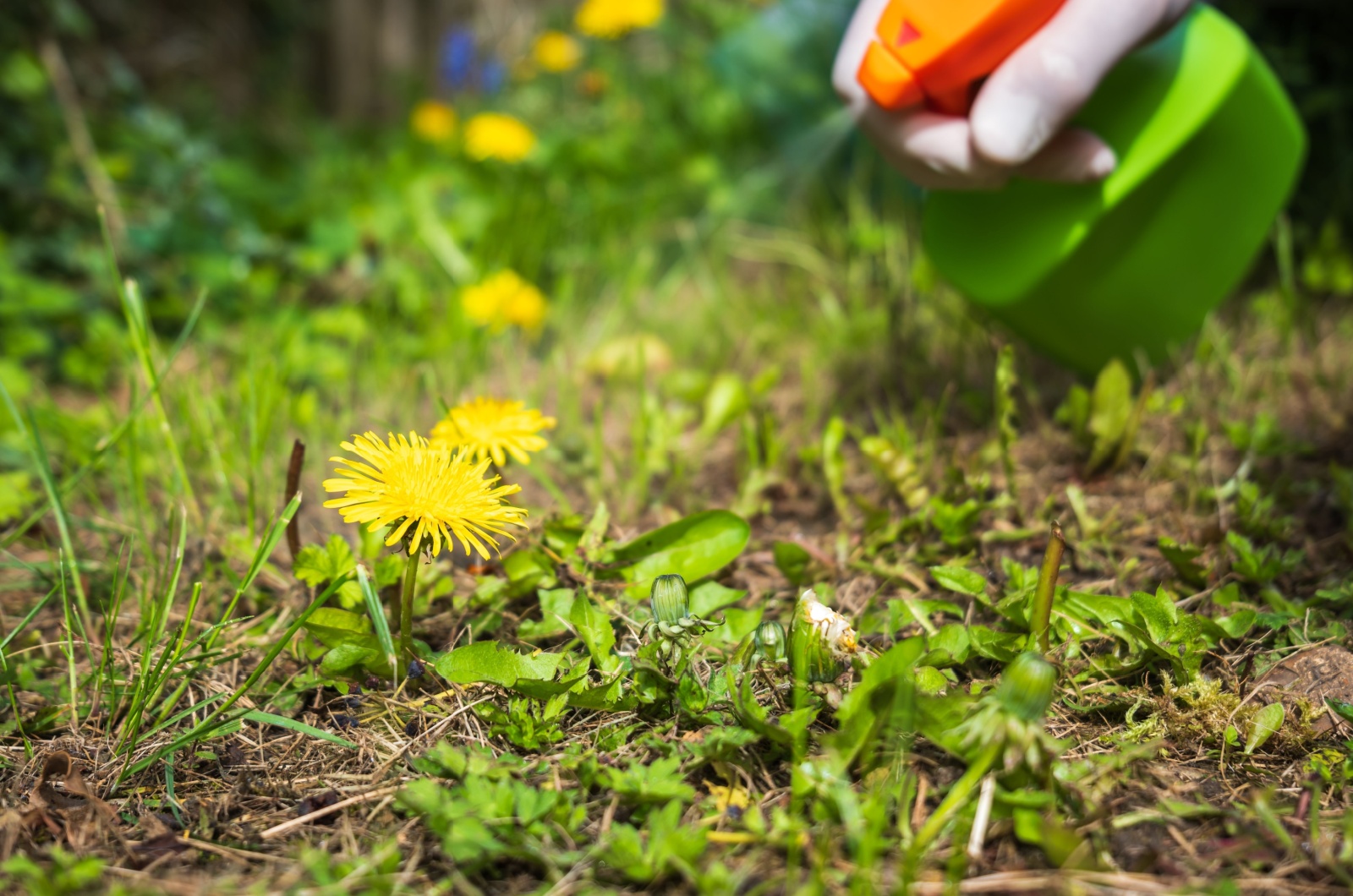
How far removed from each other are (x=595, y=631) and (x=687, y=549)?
0.23 meters

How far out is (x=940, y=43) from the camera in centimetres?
126

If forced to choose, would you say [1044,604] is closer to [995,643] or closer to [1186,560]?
[995,643]

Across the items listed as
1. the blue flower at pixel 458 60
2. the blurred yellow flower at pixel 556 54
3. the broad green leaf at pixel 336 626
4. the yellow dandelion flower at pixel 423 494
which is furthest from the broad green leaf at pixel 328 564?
the blue flower at pixel 458 60

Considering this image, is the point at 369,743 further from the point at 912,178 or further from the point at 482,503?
the point at 912,178

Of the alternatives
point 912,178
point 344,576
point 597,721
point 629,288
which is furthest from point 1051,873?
point 629,288

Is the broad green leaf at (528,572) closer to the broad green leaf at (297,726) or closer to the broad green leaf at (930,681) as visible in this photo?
the broad green leaf at (297,726)

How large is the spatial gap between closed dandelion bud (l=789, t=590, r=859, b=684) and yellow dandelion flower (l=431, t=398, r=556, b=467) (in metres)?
0.41

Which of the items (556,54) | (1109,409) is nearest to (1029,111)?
(1109,409)

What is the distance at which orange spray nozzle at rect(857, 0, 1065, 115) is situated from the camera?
4.12ft

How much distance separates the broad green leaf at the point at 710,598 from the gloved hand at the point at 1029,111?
66 cm

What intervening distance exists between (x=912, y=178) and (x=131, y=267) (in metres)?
1.83

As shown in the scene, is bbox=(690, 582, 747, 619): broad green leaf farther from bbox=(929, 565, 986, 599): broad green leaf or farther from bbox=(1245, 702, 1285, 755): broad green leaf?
bbox=(1245, 702, 1285, 755): broad green leaf

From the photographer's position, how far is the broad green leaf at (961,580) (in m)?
1.25

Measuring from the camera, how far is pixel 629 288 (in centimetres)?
239
